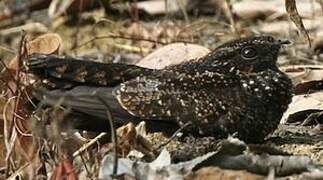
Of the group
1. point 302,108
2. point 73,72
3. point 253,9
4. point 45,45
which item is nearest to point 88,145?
point 73,72

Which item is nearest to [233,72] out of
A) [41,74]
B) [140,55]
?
[41,74]

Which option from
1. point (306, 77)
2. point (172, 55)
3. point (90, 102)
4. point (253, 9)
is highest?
point (90, 102)

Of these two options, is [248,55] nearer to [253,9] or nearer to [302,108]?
[302,108]

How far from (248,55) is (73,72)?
2.23 feet

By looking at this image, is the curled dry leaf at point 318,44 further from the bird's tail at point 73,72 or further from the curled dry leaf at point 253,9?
the bird's tail at point 73,72

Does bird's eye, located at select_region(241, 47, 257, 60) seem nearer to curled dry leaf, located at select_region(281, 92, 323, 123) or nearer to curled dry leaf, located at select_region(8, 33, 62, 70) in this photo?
curled dry leaf, located at select_region(281, 92, 323, 123)

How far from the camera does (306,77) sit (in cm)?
496

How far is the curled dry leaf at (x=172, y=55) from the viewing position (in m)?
5.09

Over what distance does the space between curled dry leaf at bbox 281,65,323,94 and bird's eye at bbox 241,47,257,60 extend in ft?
2.89

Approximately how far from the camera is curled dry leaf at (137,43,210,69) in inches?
201

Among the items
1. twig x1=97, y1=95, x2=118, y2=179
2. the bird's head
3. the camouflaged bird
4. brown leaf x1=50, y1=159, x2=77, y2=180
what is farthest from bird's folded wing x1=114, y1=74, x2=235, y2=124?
brown leaf x1=50, y1=159, x2=77, y2=180

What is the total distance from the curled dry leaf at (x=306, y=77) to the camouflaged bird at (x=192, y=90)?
2.78ft

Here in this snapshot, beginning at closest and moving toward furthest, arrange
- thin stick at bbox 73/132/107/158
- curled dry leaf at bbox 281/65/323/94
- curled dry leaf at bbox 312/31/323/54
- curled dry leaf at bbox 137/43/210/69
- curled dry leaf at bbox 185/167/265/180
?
1. curled dry leaf at bbox 185/167/265/180
2. thin stick at bbox 73/132/107/158
3. curled dry leaf at bbox 281/65/323/94
4. curled dry leaf at bbox 137/43/210/69
5. curled dry leaf at bbox 312/31/323/54

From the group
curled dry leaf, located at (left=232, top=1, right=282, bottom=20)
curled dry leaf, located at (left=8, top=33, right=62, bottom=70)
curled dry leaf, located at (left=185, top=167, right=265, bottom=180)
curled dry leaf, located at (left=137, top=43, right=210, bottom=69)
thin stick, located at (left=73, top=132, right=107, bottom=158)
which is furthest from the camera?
curled dry leaf, located at (left=232, top=1, right=282, bottom=20)
